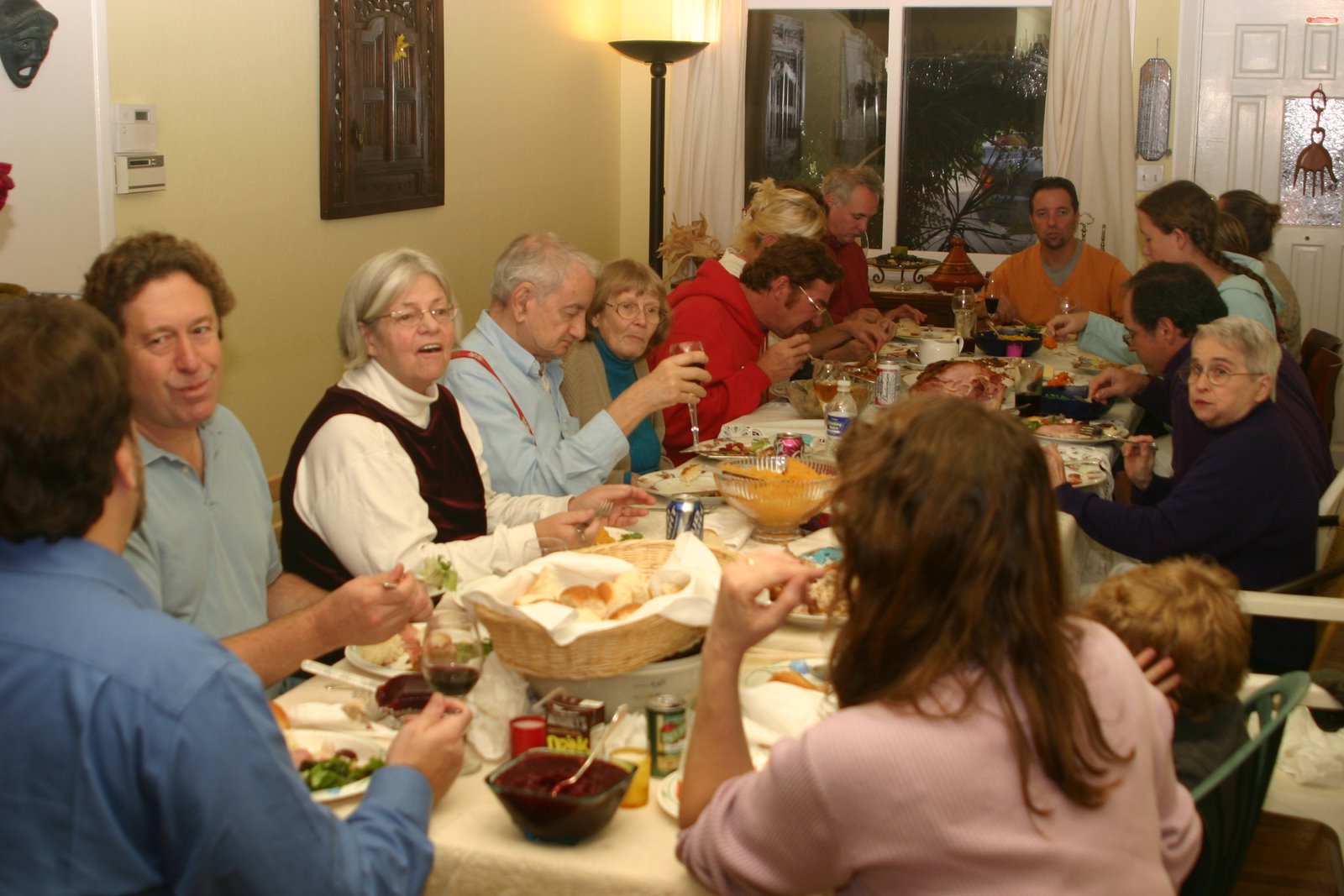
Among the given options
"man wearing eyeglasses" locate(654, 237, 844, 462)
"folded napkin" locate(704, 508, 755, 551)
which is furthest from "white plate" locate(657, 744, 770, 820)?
"man wearing eyeglasses" locate(654, 237, 844, 462)

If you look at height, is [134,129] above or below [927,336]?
above

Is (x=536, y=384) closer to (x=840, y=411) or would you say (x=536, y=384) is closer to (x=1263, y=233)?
(x=840, y=411)

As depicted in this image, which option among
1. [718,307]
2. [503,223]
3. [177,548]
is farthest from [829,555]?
[503,223]

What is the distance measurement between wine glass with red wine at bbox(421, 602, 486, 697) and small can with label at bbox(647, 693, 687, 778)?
22 cm

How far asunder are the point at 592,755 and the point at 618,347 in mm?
2144

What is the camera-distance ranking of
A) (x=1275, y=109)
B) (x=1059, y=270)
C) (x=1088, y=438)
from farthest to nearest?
(x=1275, y=109) → (x=1059, y=270) → (x=1088, y=438)

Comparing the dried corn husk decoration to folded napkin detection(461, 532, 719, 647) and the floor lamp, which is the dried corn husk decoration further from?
folded napkin detection(461, 532, 719, 647)

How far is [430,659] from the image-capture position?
1.55 metres

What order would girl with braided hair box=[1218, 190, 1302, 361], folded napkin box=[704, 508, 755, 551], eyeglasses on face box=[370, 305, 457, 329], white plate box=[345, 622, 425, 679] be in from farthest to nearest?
1. girl with braided hair box=[1218, 190, 1302, 361]
2. folded napkin box=[704, 508, 755, 551]
3. eyeglasses on face box=[370, 305, 457, 329]
4. white plate box=[345, 622, 425, 679]

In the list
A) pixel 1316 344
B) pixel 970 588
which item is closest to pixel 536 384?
pixel 970 588

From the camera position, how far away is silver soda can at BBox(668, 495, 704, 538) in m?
2.30

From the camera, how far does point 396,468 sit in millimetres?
2285

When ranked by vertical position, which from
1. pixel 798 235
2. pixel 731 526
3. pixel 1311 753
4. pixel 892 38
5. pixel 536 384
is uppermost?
pixel 892 38

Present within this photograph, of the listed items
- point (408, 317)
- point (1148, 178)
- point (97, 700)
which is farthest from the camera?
point (1148, 178)
